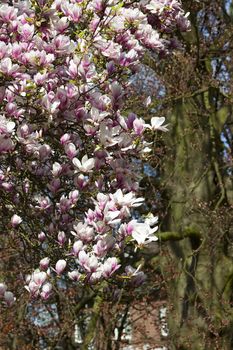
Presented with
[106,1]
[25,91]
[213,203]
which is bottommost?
[25,91]

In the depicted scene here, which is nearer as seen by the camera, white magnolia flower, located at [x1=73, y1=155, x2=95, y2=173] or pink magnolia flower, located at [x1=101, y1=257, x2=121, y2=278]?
pink magnolia flower, located at [x1=101, y1=257, x2=121, y2=278]

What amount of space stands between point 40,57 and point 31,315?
29.8 feet

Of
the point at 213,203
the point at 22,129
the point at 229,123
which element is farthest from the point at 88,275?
the point at 229,123

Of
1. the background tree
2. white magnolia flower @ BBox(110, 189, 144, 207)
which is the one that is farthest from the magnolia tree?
the background tree

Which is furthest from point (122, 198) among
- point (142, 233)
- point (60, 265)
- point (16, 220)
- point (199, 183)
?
point (199, 183)

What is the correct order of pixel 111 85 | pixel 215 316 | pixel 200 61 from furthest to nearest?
pixel 200 61 < pixel 215 316 < pixel 111 85

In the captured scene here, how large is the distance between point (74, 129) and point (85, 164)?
1.13 feet

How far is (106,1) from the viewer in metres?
3.94

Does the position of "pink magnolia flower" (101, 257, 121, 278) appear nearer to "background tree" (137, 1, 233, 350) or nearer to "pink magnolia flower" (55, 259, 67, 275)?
"pink magnolia flower" (55, 259, 67, 275)

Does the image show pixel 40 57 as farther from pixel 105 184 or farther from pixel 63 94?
pixel 105 184

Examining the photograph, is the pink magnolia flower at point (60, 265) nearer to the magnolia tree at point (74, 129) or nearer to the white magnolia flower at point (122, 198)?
the magnolia tree at point (74, 129)

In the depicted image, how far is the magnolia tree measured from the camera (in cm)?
382

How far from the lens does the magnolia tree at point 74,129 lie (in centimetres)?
382

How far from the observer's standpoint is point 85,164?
3.97m
